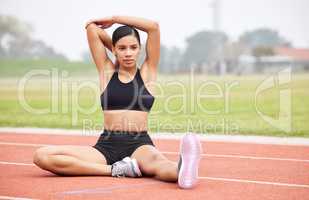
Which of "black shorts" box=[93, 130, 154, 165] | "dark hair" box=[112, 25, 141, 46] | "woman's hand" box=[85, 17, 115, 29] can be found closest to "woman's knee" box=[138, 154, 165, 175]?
"black shorts" box=[93, 130, 154, 165]

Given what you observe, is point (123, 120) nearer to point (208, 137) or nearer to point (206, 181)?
point (206, 181)

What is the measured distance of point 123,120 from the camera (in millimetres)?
5469

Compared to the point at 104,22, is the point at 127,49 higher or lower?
lower

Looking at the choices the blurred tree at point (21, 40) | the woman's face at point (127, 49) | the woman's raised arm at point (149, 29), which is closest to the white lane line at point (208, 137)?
the woman's raised arm at point (149, 29)

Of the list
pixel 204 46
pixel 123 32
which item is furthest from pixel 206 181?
pixel 204 46

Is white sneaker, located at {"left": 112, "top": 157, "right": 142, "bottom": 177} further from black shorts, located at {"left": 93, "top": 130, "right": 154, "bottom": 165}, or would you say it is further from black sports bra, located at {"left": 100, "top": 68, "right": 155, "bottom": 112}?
black sports bra, located at {"left": 100, "top": 68, "right": 155, "bottom": 112}

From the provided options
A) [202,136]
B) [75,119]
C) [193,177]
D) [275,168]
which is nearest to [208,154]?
[275,168]

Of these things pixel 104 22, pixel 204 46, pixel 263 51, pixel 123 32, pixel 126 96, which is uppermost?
pixel 204 46

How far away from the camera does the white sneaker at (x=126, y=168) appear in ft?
17.8

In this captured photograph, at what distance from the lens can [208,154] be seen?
7551mm

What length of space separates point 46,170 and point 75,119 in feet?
26.7

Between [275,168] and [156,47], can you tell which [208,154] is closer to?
[275,168]

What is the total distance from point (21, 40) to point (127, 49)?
6720 cm

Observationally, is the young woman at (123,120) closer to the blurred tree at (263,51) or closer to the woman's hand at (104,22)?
the woman's hand at (104,22)
